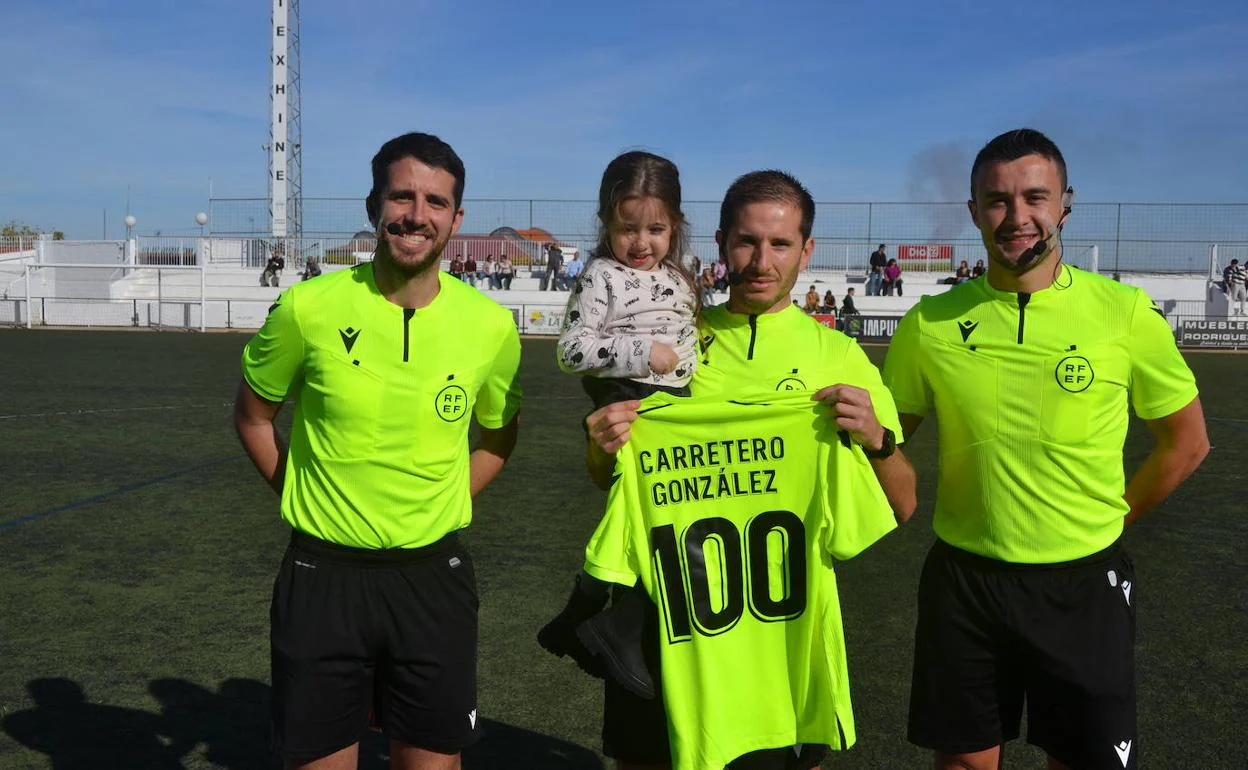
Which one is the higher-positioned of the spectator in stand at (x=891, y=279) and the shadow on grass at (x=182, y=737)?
the spectator in stand at (x=891, y=279)

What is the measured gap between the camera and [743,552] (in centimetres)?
271

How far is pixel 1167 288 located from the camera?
32.7 metres

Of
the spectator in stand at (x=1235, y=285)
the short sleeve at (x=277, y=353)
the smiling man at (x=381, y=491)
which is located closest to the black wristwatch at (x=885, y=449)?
the smiling man at (x=381, y=491)

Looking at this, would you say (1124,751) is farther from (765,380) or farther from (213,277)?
(213,277)

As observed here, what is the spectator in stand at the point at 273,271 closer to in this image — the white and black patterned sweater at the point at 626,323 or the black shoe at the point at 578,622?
the white and black patterned sweater at the point at 626,323

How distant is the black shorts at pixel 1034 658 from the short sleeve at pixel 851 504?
1.30 feet

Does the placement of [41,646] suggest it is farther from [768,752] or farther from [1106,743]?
[1106,743]

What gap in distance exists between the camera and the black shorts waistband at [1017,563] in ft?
9.14

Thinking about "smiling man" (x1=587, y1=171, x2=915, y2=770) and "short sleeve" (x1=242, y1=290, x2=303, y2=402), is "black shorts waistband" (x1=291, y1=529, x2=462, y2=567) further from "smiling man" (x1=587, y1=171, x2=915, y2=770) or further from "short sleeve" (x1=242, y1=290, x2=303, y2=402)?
"smiling man" (x1=587, y1=171, x2=915, y2=770)

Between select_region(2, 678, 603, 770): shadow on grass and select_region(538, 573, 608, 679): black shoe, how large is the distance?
130 centimetres

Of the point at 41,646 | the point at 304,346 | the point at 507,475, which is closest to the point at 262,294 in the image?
the point at 507,475

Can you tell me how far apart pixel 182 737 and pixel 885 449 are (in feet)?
9.65

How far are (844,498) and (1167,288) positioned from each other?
34283 mm

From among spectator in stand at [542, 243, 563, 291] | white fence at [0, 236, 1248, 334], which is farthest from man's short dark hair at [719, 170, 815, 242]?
spectator in stand at [542, 243, 563, 291]
